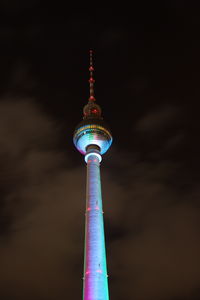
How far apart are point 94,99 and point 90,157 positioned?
19602 mm

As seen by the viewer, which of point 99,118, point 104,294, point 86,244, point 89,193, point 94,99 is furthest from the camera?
point 94,99

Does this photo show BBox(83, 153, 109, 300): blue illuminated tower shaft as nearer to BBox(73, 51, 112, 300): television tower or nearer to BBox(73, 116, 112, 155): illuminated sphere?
BBox(73, 51, 112, 300): television tower

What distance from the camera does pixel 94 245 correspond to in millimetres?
65625

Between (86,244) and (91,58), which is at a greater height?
(91,58)

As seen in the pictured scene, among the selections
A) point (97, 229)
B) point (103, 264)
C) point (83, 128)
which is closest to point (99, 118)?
point (83, 128)

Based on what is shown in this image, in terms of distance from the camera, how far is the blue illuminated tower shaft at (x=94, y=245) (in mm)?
61125

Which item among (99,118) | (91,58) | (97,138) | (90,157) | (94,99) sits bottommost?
(90,157)

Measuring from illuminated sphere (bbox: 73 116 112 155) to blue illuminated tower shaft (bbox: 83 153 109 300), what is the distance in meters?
5.55

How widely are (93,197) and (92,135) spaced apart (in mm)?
15287

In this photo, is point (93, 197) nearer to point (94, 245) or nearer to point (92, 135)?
point (94, 245)

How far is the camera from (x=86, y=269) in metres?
63.3

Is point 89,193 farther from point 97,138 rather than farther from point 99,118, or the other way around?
point 99,118

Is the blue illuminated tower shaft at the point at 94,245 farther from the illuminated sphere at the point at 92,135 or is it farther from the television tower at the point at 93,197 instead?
the illuminated sphere at the point at 92,135

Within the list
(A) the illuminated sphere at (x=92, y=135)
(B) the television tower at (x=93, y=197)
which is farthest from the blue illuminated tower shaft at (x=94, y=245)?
(A) the illuminated sphere at (x=92, y=135)
